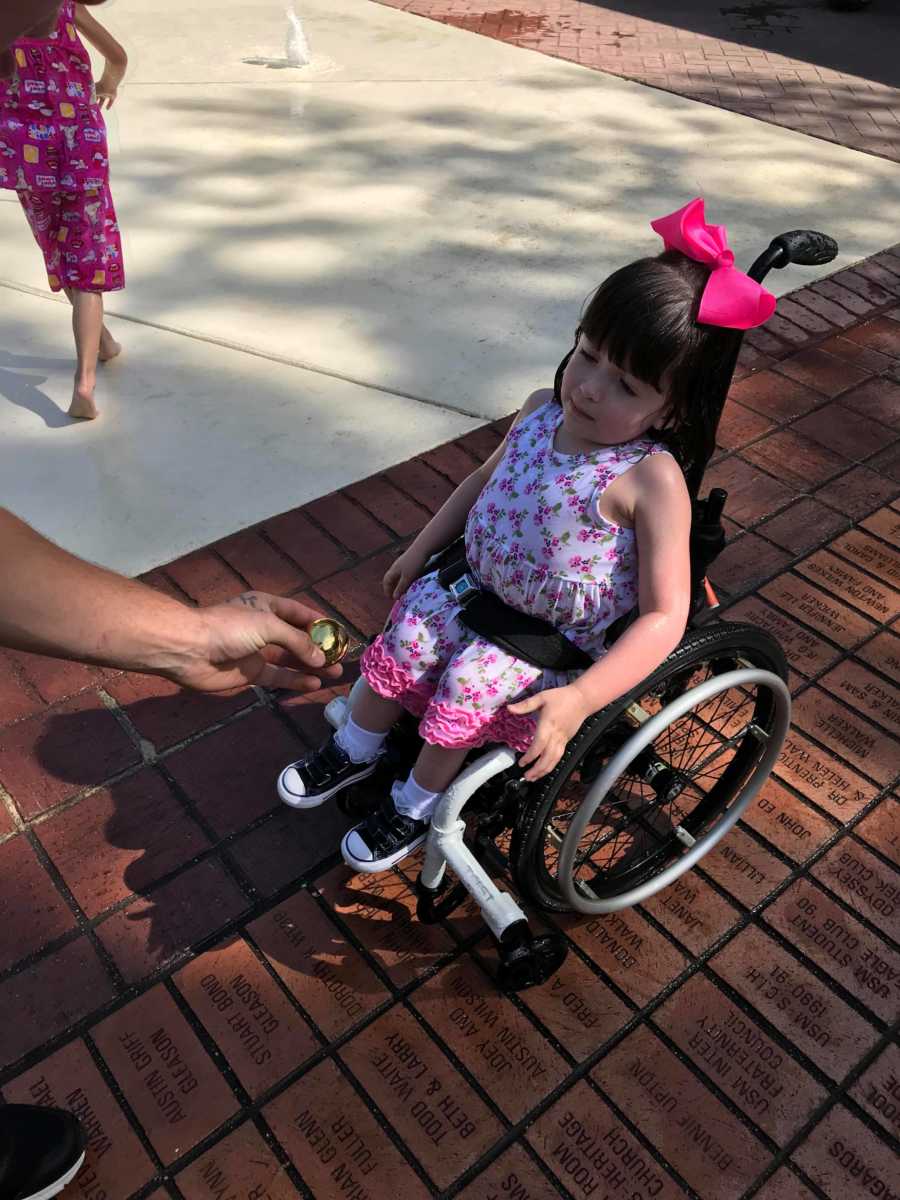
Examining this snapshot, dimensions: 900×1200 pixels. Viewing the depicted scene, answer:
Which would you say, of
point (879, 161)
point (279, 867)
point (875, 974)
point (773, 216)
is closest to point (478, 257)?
point (773, 216)

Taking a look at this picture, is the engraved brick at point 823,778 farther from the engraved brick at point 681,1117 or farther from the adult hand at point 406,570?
the adult hand at point 406,570

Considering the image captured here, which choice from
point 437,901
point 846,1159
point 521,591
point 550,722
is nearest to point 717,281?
point 521,591

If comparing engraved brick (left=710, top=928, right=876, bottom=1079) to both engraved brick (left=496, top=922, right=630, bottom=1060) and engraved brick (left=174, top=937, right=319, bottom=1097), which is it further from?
engraved brick (left=174, top=937, right=319, bottom=1097)

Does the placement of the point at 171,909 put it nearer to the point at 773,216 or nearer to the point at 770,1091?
the point at 770,1091

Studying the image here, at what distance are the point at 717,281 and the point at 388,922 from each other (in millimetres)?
1379

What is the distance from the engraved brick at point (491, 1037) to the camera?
1.73 m

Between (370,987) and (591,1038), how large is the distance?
0.43 m

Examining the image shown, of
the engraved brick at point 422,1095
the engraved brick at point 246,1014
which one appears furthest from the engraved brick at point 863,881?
the engraved brick at point 246,1014

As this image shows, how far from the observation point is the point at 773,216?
467cm

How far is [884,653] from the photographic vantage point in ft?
8.38

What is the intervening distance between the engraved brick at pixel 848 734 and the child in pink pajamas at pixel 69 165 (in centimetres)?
243

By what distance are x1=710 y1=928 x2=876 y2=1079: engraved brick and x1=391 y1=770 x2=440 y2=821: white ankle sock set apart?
0.66 metres

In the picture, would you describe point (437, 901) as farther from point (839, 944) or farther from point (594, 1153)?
point (839, 944)

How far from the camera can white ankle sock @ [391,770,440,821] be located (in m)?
1.87
